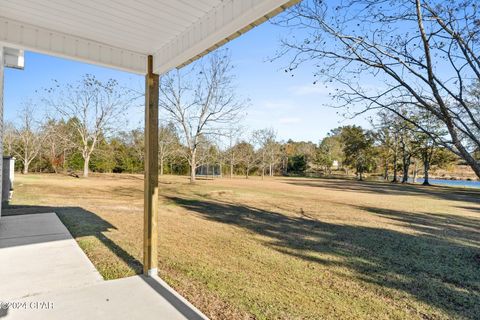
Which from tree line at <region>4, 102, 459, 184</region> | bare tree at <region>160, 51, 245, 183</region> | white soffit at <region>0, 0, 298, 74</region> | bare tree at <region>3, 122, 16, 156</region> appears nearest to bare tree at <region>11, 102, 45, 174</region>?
tree line at <region>4, 102, 459, 184</region>

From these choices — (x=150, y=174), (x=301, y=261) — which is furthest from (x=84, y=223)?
(x=301, y=261)

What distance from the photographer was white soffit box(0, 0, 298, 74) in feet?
6.86

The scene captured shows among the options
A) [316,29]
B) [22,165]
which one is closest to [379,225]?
[316,29]

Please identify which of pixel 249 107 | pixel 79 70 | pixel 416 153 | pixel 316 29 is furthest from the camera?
pixel 416 153

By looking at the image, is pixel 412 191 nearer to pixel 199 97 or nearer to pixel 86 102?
pixel 199 97

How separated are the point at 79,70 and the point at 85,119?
3597 millimetres

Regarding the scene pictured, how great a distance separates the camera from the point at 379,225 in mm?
6688

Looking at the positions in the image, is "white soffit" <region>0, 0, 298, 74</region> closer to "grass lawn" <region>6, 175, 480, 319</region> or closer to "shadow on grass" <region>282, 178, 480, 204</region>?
"grass lawn" <region>6, 175, 480, 319</region>

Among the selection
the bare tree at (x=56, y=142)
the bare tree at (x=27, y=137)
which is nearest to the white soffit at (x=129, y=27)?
the bare tree at (x=56, y=142)

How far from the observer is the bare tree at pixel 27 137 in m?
21.8

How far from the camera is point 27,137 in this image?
71.4 feet

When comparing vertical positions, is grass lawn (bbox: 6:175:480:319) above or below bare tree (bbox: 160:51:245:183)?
below

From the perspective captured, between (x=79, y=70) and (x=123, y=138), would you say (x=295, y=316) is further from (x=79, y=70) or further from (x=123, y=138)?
(x=123, y=138)

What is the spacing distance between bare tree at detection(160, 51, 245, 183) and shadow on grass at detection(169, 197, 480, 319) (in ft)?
34.7
